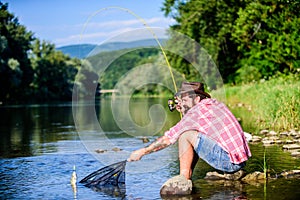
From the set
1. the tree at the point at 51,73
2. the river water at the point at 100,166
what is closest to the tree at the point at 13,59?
the tree at the point at 51,73

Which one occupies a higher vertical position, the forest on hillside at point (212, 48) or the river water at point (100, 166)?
the forest on hillside at point (212, 48)

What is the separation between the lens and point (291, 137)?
12.6 meters

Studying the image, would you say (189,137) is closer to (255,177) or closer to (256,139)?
(255,177)

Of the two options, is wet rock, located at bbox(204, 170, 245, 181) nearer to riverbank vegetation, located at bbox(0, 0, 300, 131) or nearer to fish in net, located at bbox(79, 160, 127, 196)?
fish in net, located at bbox(79, 160, 127, 196)

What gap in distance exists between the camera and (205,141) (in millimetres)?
6957

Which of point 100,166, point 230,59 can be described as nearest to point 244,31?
point 230,59

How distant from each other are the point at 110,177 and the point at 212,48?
35488 millimetres

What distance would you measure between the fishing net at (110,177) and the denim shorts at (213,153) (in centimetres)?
138

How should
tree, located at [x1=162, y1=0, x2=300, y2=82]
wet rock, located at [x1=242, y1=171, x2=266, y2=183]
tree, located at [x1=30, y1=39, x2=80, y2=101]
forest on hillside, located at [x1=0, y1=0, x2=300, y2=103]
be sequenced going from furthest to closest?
tree, located at [x1=30, y1=39, x2=80, y2=101]
tree, located at [x1=162, y1=0, x2=300, y2=82]
forest on hillside, located at [x1=0, y1=0, x2=300, y2=103]
wet rock, located at [x1=242, y1=171, x2=266, y2=183]

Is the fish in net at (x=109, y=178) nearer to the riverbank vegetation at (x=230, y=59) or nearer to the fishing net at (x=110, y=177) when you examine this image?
the fishing net at (x=110, y=177)

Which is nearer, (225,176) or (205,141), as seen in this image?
(205,141)

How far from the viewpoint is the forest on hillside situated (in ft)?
83.1

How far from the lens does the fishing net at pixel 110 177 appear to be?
25.7 ft

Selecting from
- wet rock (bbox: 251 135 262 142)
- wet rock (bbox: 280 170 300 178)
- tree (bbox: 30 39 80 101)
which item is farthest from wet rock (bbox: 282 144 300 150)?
tree (bbox: 30 39 80 101)
